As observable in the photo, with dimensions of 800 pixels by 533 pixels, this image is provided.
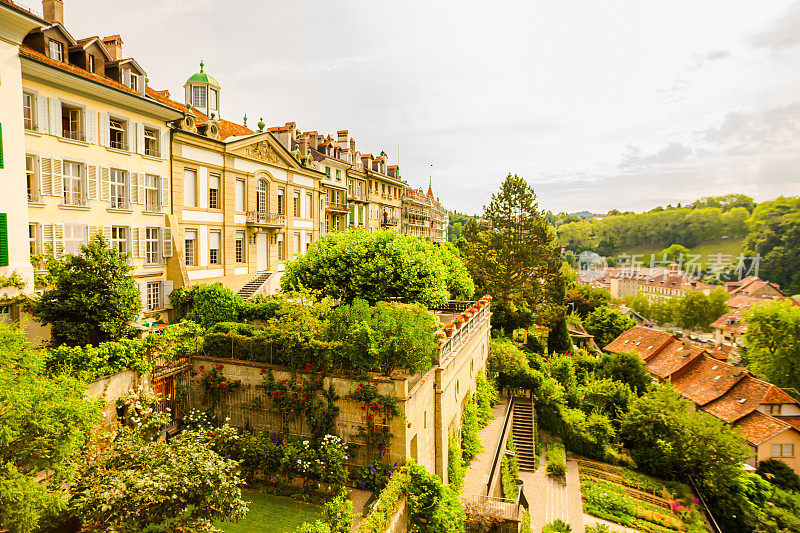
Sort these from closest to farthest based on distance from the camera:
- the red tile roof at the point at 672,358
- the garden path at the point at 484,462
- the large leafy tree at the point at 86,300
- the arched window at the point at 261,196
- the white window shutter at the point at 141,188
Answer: the large leafy tree at the point at 86,300 → the garden path at the point at 484,462 → the white window shutter at the point at 141,188 → the arched window at the point at 261,196 → the red tile roof at the point at 672,358

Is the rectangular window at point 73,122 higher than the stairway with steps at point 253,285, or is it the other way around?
the rectangular window at point 73,122

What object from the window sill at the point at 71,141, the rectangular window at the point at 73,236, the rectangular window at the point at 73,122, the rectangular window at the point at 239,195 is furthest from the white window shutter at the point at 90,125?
the rectangular window at the point at 239,195

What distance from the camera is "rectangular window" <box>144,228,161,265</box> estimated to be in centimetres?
2462

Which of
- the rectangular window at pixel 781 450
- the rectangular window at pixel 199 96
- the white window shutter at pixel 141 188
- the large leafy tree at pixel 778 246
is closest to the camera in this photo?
the white window shutter at pixel 141 188

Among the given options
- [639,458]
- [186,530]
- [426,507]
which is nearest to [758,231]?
[639,458]

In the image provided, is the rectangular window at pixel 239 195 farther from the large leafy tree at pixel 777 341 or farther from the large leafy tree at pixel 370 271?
the large leafy tree at pixel 777 341

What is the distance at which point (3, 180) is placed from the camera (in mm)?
16016

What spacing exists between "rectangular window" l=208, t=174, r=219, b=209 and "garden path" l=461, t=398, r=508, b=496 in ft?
75.7

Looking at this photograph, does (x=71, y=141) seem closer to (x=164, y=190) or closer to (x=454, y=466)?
(x=164, y=190)

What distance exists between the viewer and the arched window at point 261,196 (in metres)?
32.8

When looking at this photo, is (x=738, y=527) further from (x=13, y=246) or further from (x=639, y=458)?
(x=13, y=246)

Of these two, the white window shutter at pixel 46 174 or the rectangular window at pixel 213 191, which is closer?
the white window shutter at pixel 46 174

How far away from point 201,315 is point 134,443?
44.1 feet

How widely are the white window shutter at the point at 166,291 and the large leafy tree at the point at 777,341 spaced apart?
199 ft
